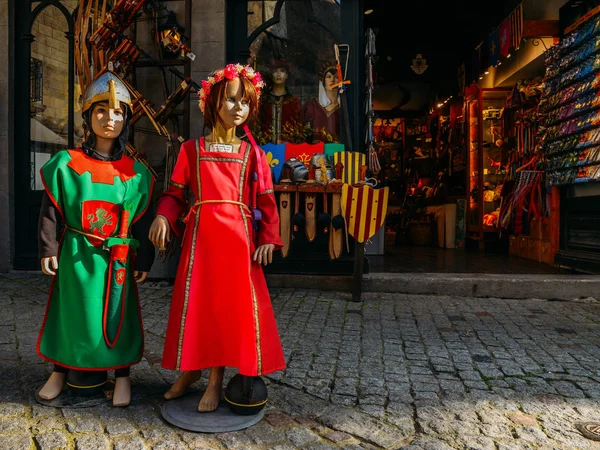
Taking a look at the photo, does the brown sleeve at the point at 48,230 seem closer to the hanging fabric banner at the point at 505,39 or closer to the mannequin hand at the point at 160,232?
the mannequin hand at the point at 160,232

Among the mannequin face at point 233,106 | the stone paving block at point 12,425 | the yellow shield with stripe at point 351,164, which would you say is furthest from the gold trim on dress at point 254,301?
the yellow shield with stripe at point 351,164

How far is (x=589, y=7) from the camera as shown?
22.1ft

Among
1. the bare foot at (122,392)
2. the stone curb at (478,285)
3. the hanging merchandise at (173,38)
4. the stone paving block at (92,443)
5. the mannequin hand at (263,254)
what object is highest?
the hanging merchandise at (173,38)

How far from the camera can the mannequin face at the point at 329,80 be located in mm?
6559

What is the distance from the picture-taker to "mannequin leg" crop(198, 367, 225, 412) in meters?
2.58

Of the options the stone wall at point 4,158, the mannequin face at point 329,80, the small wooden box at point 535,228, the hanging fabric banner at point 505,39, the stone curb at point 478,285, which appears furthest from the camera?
the hanging fabric banner at point 505,39

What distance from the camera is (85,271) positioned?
8.70ft

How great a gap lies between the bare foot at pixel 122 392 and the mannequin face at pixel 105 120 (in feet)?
4.29

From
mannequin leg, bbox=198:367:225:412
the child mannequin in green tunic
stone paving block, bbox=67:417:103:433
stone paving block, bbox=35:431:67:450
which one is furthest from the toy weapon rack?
stone paving block, bbox=35:431:67:450

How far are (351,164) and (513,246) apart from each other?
4823 mm

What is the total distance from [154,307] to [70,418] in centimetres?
274

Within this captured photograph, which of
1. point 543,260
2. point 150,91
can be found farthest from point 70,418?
point 543,260

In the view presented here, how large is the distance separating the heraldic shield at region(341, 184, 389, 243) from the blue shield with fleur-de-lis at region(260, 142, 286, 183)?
3.70ft

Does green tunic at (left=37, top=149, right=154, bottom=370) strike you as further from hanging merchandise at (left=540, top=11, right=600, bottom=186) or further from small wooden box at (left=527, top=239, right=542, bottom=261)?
small wooden box at (left=527, top=239, right=542, bottom=261)
